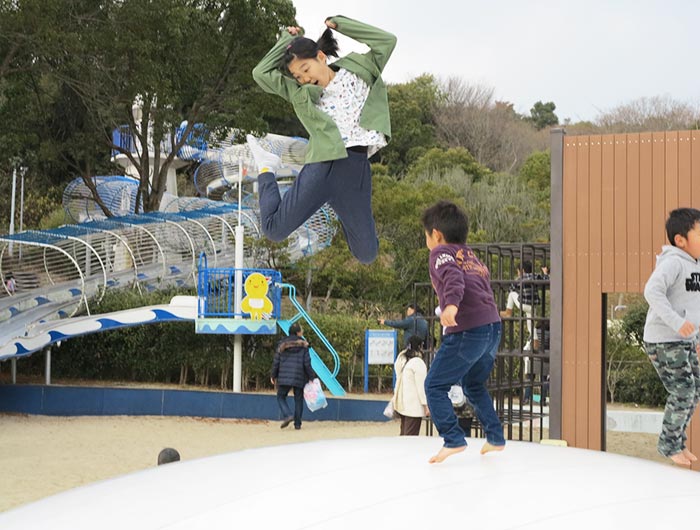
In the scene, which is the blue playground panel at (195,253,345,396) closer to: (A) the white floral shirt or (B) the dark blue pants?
(B) the dark blue pants

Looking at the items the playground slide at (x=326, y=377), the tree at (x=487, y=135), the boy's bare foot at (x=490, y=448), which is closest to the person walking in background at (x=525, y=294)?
the playground slide at (x=326, y=377)

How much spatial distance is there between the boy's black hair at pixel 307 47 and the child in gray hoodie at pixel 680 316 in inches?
83.0

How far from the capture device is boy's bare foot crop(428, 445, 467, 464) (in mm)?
2191

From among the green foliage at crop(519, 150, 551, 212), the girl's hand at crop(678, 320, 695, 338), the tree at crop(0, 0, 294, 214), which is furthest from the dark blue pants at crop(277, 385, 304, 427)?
the green foliage at crop(519, 150, 551, 212)

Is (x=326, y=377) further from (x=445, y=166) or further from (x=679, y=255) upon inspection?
(x=445, y=166)

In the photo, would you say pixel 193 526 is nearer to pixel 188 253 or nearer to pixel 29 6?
pixel 29 6

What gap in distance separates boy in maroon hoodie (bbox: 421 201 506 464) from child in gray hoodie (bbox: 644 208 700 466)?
1336 mm

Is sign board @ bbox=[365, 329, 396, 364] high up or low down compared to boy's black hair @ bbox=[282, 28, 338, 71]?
down

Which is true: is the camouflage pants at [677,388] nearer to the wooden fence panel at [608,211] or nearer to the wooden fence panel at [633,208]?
the wooden fence panel at [633,208]

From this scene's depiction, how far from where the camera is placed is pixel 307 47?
4.12 m

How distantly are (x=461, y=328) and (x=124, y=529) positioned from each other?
7.71 feet

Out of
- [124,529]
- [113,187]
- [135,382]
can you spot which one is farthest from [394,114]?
[124,529]

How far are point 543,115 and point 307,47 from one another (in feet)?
169

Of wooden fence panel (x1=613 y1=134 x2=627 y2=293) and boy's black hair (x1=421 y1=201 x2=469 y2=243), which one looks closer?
boy's black hair (x1=421 y1=201 x2=469 y2=243)
